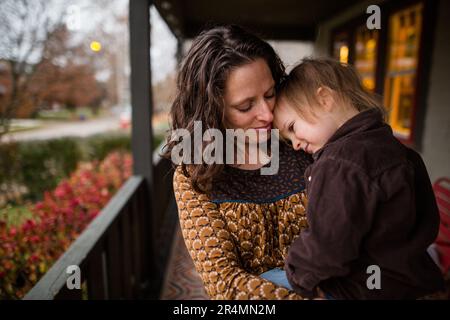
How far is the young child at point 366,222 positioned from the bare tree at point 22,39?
145 inches

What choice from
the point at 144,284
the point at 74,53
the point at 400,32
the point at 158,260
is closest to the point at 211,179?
the point at 144,284

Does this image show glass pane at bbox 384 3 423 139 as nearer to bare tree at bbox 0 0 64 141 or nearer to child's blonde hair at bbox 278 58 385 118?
child's blonde hair at bbox 278 58 385 118

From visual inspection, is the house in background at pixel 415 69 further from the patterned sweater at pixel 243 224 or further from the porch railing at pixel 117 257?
the patterned sweater at pixel 243 224

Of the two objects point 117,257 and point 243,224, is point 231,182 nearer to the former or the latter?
point 243,224

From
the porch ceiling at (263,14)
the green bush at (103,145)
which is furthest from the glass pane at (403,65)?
the green bush at (103,145)

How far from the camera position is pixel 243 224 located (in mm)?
1197

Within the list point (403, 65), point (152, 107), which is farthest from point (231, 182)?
point (403, 65)

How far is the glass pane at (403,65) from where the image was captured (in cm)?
425

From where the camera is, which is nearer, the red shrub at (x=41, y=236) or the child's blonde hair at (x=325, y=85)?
the child's blonde hair at (x=325, y=85)

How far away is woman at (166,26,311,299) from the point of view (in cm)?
114

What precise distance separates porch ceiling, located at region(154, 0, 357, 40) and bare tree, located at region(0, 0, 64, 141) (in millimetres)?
1456

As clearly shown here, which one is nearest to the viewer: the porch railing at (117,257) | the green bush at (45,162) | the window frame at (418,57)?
the porch railing at (117,257)

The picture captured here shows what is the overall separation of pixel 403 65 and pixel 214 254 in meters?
4.45

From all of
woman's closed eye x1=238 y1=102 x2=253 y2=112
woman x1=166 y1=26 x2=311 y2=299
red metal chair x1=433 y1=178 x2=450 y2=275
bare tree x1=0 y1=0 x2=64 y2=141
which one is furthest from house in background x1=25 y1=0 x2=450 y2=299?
bare tree x1=0 y1=0 x2=64 y2=141
